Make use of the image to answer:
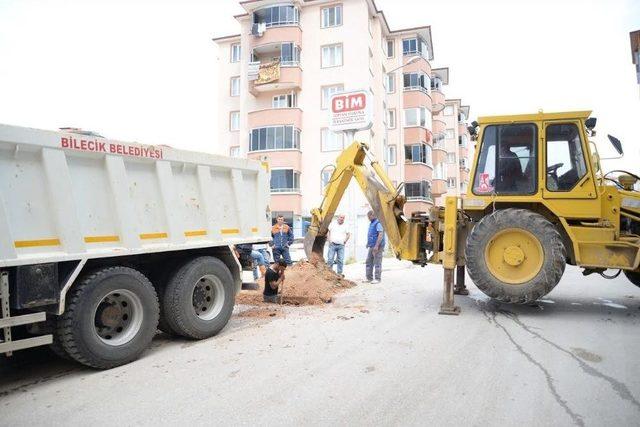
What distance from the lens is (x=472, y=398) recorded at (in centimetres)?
371

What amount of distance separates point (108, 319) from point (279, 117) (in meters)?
23.1

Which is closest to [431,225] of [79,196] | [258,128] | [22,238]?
[79,196]

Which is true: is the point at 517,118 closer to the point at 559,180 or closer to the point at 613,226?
the point at 559,180

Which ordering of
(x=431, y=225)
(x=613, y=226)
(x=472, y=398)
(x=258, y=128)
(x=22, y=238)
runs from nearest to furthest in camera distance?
(x=472, y=398) < (x=22, y=238) < (x=613, y=226) < (x=431, y=225) < (x=258, y=128)

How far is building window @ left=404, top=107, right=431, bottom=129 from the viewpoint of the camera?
33.2 m

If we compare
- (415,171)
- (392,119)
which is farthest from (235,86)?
(415,171)

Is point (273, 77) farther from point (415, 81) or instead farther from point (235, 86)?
point (415, 81)

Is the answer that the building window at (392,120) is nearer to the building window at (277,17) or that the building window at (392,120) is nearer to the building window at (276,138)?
the building window at (276,138)

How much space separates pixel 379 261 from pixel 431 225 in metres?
3.17

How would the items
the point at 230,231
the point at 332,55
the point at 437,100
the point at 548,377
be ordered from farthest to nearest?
the point at 437,100 → the point at 332,55 → the point at 230,231 → the point at 548,377

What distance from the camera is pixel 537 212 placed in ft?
23.5

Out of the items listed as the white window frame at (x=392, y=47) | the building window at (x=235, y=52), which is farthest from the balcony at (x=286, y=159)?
the white window frame at (x=392, y=47)

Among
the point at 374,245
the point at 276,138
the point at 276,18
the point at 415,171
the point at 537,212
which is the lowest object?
the point at 374,245

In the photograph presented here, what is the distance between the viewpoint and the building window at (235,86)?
31.7 m
